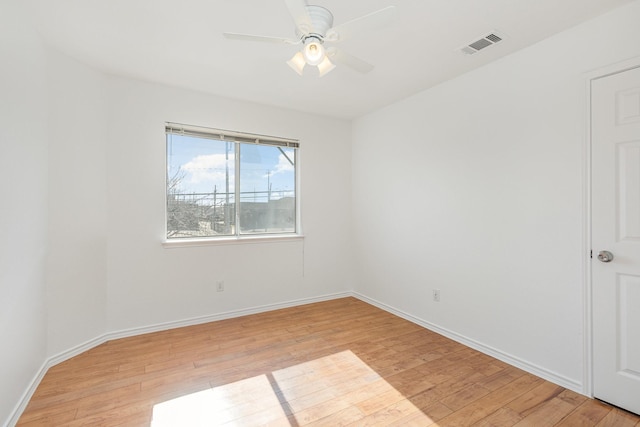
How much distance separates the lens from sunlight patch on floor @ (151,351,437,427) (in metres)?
1.78

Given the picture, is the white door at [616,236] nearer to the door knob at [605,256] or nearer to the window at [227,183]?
the door knob at [605,256]

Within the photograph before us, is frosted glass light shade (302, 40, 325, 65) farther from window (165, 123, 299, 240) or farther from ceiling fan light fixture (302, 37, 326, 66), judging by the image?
window (165, 123, 299, 240)

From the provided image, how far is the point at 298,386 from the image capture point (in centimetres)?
212

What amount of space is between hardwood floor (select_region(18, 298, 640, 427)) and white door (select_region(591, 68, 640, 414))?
0.79 ft

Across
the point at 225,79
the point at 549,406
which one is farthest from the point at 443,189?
the point at 225,79

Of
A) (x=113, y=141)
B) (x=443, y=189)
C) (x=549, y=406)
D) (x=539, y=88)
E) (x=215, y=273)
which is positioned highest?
(x=539, y=88)

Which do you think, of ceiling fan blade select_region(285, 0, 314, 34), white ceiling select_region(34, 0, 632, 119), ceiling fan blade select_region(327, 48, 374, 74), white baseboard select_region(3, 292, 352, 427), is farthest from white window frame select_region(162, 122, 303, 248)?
ceiling fan blade select_region(285, 0, 314, 34)

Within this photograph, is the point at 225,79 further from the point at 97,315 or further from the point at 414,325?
the point at 414,325

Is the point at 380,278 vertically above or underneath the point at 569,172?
underneath

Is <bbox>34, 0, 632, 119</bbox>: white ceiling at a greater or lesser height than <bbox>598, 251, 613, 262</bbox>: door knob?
greater

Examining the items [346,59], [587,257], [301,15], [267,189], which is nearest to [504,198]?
[587,257]

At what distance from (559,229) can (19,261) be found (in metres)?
3.67

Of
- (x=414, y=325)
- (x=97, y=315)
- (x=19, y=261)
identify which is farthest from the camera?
(x=414, y=325)

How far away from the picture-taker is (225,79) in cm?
289
